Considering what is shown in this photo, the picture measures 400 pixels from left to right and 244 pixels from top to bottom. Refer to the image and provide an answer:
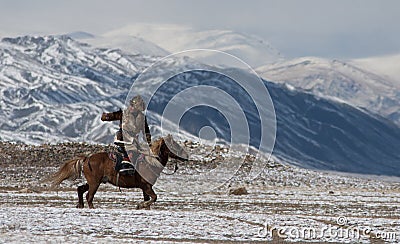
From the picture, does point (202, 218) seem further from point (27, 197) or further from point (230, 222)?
point (27, 197)

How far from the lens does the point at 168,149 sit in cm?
3253

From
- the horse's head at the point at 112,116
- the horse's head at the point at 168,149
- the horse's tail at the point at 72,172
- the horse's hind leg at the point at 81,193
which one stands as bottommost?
the horse's hind leg at the point at 81,193

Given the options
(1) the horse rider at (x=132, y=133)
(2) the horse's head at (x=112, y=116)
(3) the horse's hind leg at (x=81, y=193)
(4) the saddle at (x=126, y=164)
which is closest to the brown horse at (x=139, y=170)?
(3) the horse's hind leg at (x=81, y=193)

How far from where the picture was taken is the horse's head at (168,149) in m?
32.4

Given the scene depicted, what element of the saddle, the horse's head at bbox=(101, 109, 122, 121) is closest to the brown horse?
the saddle

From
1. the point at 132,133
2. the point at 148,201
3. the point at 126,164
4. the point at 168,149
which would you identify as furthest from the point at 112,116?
the point at 148,201

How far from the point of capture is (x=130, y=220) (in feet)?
89.4

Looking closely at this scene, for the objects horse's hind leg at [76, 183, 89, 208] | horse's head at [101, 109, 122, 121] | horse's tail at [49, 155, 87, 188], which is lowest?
horse's hind leg at [76, 183, 89, 208]

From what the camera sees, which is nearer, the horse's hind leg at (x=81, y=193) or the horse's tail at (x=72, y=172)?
the horse's hind leg at (x=81, y=193)

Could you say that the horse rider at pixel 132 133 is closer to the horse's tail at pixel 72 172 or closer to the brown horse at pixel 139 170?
the brown horse at pixel 139 170

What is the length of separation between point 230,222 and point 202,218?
4.83 feet

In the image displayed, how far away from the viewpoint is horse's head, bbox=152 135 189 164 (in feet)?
106

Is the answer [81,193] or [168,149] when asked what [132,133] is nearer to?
[168,149]

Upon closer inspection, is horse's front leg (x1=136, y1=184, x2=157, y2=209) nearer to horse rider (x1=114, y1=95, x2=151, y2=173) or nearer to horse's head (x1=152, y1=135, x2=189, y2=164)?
horse rider (x1=114, y1=95, x2=151, y2=173)
